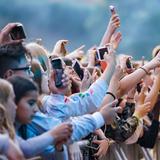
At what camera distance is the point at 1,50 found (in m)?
4.37

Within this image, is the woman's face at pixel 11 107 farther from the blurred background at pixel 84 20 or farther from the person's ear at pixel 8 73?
the blurred background at pixel 84 20

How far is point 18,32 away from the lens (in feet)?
15.6

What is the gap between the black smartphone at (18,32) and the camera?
473 centimetres

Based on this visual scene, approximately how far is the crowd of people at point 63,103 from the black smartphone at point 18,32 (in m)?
0.03

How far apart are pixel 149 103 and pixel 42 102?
193 centimetres

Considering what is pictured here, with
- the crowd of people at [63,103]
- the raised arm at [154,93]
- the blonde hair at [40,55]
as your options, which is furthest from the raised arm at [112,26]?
the blonde hair at [40,55]

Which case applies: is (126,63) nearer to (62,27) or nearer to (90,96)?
(90,96)

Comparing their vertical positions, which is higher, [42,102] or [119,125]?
[42,102]

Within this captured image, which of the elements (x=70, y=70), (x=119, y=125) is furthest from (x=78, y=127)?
(x=119, y=125)

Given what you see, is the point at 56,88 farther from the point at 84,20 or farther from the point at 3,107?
the point at 84,20

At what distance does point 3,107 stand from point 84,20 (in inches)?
Answer: 310

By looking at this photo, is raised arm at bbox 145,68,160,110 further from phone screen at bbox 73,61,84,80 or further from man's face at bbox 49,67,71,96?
man's face at bbox 49,67,71,96

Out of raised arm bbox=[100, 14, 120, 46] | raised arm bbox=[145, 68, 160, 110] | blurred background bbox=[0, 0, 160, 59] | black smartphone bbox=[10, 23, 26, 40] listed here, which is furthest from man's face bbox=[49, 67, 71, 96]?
blurred background bbox=[0, 0, 160, 59]

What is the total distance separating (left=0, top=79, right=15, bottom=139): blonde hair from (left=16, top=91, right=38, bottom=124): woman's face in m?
0.23
